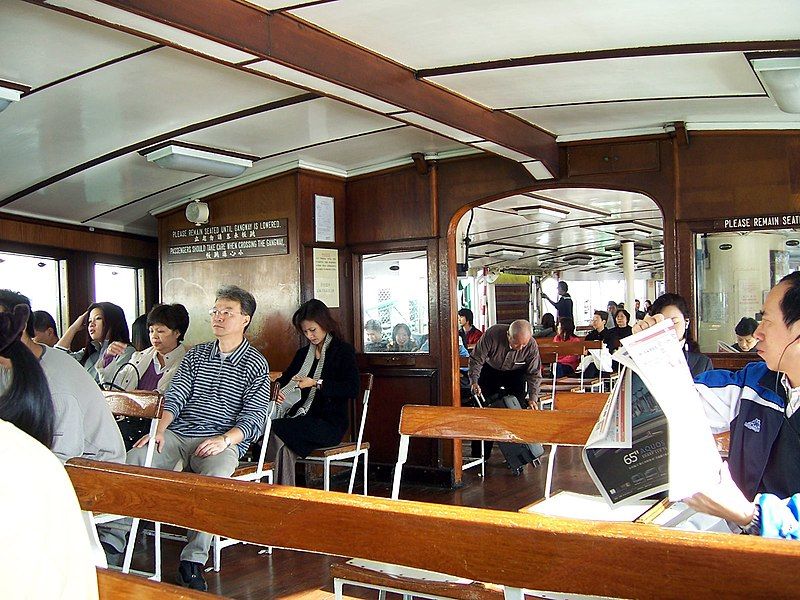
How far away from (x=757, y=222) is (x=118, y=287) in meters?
5.90

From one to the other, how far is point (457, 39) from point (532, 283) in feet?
61.6

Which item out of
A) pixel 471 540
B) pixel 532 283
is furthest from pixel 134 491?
pixel 532 283

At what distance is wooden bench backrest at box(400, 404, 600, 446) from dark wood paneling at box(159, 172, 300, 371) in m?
3.63

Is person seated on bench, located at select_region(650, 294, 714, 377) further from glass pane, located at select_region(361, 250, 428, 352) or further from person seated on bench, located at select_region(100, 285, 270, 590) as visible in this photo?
glass pane, located at select_region(361, 250, 428, 352)

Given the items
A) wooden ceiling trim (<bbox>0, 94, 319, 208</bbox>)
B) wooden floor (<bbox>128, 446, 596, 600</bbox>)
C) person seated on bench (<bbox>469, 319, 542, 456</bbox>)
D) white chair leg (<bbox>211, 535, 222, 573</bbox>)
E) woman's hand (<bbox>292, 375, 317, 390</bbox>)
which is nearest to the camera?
wooden floor (<bbox>128, 446, 596, 600</bbox>)

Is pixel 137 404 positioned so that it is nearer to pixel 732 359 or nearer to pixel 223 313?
pixel 223 313

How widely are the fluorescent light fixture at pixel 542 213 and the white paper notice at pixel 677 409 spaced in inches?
305

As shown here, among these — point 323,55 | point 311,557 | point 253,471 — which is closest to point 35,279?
point 253,471

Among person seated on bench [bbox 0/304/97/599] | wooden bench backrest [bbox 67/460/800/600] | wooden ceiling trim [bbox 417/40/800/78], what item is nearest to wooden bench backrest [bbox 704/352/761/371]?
wooden ceiling trim [bbox 417/40/800/78]

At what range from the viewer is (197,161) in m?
5.76

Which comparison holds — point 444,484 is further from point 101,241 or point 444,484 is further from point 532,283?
point 532,283

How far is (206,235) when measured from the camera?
23.8ft

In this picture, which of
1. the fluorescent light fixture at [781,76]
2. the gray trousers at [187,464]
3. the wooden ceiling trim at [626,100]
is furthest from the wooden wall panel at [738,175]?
the gray trousers at [187,464]

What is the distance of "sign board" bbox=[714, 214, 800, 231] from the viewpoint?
5.50m
